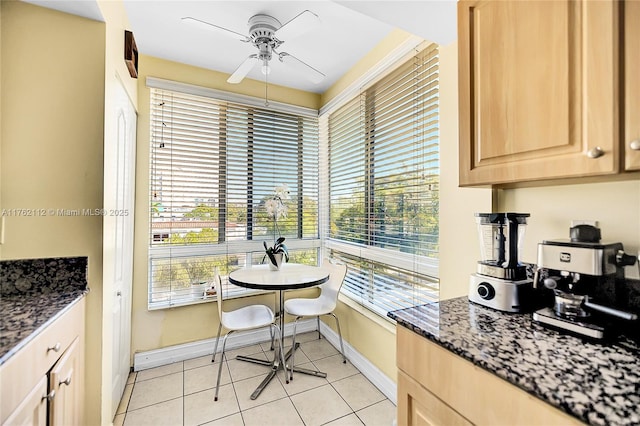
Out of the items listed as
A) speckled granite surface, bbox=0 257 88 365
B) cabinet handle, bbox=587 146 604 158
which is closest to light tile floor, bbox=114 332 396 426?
speckled granite surface, bbox=0 257 88 365

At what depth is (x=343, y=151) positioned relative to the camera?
8.98 feet

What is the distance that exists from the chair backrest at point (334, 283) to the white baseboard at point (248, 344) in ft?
1.39

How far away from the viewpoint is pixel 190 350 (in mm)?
2488

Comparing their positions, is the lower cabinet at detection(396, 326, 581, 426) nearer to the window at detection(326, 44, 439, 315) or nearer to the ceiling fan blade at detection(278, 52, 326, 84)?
the window at detection(326, 44, 439, 315)

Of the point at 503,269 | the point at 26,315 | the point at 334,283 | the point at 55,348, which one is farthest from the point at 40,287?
the point at 503,269

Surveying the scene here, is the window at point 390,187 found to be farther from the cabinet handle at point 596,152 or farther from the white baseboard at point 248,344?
the cabinet handle at point 596,152

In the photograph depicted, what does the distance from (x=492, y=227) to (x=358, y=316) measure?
1504 mm

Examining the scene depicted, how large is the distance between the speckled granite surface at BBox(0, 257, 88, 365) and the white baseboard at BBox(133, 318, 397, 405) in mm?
1378

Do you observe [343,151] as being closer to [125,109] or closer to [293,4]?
[293,4]

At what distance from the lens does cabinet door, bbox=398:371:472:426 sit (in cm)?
85

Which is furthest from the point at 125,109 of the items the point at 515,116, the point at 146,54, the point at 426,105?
the point at 515,116

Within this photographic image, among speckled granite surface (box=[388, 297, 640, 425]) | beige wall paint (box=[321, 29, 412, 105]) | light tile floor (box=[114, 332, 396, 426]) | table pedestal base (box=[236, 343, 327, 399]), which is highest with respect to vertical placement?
beige wall paint (box=[321, 29, 412, 105])

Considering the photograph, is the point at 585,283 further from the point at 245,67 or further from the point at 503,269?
the point at 245,67

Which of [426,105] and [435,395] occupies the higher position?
[426,105]
